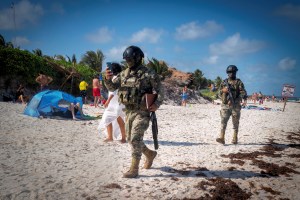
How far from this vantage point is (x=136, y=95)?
163 inches

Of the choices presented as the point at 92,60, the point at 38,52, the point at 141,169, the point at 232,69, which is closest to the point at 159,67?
the point at 92,60

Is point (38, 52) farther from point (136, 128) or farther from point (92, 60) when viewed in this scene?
point (136, 128)

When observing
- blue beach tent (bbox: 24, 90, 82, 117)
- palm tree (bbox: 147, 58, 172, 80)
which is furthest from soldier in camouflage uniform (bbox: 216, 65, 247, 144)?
palm tree (bbox: 147, 58, 172, 80)

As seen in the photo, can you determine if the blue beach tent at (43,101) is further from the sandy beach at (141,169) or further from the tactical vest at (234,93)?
the tactical vest at (234,93)

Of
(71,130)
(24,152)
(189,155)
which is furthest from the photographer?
(71,130)

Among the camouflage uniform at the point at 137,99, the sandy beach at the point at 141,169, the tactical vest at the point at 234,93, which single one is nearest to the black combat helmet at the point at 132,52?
the camouflage uniform at the point at 137,99

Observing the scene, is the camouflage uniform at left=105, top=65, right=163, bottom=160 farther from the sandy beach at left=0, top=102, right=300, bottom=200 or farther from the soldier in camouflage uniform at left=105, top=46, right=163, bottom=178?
the sandy beach at left=0, top=102, right=300, bottom=200

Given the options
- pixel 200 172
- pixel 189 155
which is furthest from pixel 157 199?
pixel 189 155

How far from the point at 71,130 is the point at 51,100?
9.56 ft

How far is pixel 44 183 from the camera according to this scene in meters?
3.78

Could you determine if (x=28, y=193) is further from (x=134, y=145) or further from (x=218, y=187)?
(x=218, y=187)

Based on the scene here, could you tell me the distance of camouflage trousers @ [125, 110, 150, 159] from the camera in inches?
161

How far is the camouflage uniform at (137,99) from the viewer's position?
4133mm

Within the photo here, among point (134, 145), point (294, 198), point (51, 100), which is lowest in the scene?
point (294, 198)
